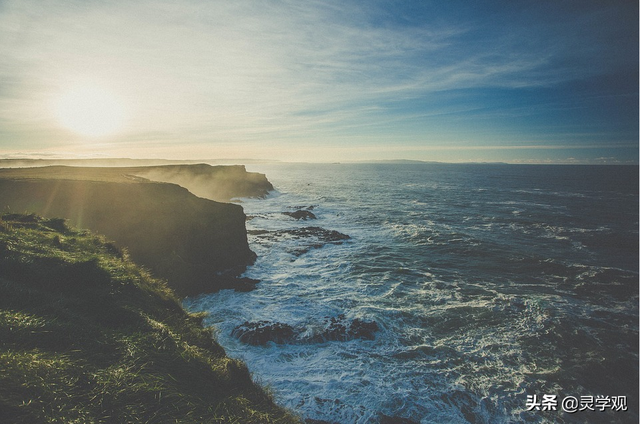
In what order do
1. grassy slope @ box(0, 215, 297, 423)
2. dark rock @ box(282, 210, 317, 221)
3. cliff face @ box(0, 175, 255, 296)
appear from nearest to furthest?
grassy slope @ box(0, 215, 297, 423) < cliff face @ box(0, 175, 255, 296) < dark rock @ box(282, 210, 317, 221)

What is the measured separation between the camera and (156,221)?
21609 mm

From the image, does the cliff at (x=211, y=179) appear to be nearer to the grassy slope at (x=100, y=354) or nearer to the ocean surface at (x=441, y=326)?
the ocean surface at (x=441, y=326)

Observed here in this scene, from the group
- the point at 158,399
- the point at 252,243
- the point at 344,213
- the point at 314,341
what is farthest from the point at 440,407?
the point at 344,213

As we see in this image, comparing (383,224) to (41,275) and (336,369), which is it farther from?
(41,275)

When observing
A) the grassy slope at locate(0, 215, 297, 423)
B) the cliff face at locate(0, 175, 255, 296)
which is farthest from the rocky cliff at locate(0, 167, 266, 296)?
the grassy slope at locate(0, 215, 297, 423)

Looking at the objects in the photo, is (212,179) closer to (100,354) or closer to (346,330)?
(346,330)

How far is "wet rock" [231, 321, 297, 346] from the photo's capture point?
13.9 meters

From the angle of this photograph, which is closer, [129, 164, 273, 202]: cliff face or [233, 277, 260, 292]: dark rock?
[233, 277, 260, 292]: dark rock

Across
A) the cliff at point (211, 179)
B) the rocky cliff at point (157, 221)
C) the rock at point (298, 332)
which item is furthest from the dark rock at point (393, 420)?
the cliff at point (211, 179)

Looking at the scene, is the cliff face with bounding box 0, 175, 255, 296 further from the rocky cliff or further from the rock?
the rock

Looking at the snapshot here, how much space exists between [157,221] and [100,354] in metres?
19.2

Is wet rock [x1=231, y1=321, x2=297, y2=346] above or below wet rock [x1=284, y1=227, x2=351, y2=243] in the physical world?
below

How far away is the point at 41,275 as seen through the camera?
6828mm

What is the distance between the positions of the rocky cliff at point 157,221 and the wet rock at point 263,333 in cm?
609
